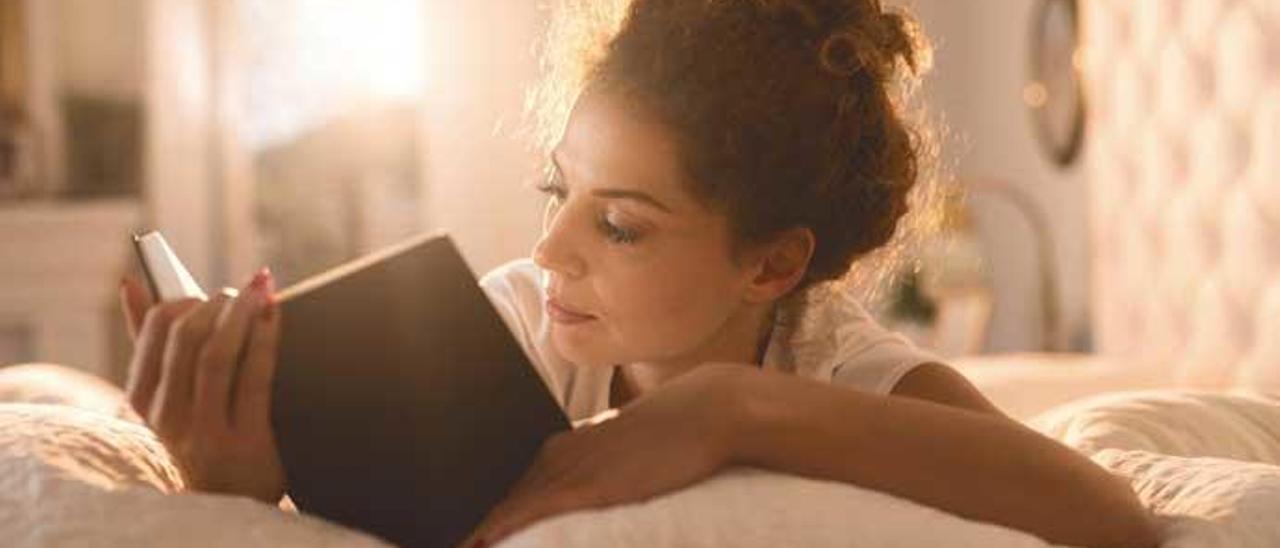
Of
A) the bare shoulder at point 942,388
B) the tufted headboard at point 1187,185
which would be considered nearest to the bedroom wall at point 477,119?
the tufted headboard at point 1187,185

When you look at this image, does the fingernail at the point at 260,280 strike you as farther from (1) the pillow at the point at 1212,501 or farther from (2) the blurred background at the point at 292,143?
(2) the blurred background at the point at 292,143

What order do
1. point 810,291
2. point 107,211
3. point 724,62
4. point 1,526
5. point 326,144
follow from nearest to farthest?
point 1,526, point 724,62, point 810,291, point 107,211, point 326,144

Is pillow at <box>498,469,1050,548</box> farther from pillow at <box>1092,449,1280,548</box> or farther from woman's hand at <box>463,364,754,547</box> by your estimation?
pillow at <box>1092,449,1280,548</box>

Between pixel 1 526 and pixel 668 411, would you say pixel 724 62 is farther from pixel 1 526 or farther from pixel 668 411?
pixel 1 526

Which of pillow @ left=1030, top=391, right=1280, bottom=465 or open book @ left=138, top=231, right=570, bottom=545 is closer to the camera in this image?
open book @ left=138, top=231, right=570, bottom=545

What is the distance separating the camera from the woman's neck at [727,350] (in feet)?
4.07

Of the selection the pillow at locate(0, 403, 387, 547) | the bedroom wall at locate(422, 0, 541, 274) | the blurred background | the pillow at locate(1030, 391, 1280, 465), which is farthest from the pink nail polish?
the bedroom wall at locate(422, 0, 541, 274)

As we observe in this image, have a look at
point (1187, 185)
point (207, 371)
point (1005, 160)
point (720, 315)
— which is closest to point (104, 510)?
point (207, 371)

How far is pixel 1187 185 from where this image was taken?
271 centimetres

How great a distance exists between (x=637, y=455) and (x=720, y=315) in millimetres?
379

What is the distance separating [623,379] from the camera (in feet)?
4.40

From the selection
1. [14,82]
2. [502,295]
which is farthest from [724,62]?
[14,82]

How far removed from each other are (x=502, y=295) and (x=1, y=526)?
0.63 meters

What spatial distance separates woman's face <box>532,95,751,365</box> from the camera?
42.3 inches
